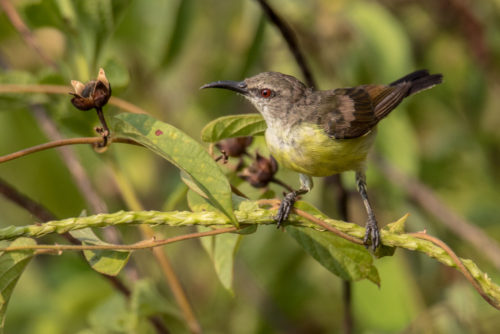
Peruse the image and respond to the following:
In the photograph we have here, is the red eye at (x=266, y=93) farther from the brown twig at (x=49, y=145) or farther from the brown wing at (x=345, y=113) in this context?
the brown twig at (x=49, y=145)

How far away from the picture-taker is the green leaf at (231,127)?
1.94m

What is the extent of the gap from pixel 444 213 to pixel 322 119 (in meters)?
1.13

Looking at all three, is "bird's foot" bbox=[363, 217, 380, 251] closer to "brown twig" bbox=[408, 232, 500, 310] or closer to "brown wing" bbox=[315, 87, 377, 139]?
"brown twig" bbox=[408, 232, 500, 310]

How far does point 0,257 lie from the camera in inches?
66.3

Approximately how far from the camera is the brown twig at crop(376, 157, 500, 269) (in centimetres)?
324

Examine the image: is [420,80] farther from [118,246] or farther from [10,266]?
[10,266]

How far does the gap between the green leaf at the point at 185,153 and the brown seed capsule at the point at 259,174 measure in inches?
23.9

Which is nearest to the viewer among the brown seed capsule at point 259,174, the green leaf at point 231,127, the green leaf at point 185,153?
the green leaf at point 185,153

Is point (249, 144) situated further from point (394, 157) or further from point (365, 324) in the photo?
point (365, 324)

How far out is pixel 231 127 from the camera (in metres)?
1.99

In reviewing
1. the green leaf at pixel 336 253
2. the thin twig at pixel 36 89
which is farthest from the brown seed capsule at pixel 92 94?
the green leaf at pixel 336 253

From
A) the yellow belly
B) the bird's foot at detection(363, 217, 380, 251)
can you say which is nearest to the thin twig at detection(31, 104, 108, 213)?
the yellow belly

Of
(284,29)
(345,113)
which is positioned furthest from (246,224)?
(345,113)

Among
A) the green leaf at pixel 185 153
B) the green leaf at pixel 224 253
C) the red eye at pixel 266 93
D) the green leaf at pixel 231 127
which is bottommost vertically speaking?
the green leaf at pixel 224 253
